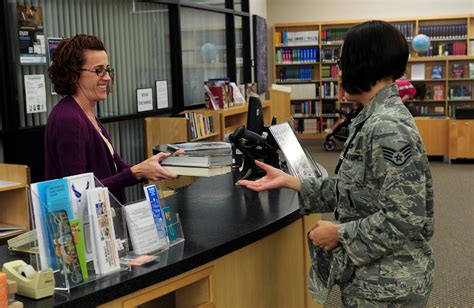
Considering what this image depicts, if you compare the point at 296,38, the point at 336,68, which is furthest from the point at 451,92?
the point at 296,38

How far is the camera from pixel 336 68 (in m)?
11.6

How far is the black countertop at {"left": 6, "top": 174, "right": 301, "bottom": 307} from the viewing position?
154 cm

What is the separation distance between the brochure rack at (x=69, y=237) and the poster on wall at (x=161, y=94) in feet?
15.9

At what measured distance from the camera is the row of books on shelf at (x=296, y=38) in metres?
11.5

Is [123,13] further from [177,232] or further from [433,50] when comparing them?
[433,50]

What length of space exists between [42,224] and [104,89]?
1160 mm

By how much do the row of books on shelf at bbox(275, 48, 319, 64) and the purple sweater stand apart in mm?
9478

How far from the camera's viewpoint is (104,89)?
260 cm

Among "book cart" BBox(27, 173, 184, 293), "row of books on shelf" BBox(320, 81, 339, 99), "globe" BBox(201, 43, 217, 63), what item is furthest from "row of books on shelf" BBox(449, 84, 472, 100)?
"book cart" BBox(27, 173, 184, 293)

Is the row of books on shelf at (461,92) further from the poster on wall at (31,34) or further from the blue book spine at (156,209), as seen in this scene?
the blue book spine at (156,209)

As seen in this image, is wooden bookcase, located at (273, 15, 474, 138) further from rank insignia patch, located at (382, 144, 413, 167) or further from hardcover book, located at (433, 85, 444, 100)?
rank insignia patch, located at (382, 144, 413, 167)

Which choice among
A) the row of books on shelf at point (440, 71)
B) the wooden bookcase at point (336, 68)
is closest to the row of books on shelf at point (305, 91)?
the wooden bookcase at point (336, 68)

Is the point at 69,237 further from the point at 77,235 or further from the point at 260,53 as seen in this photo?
the point at 260,53

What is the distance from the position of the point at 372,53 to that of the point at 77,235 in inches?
37.7
